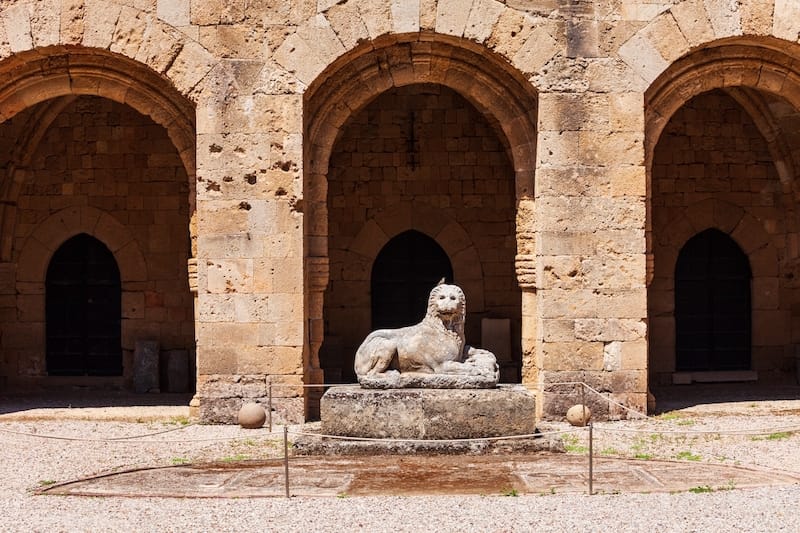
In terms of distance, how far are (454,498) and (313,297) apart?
159 inches

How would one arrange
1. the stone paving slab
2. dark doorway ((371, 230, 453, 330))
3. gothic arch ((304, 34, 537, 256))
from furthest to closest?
dark doorway ((371, 230, 453, 330))
gothic arch ((304, 34, 537, 256))
the stone paving slab

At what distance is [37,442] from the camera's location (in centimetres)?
916

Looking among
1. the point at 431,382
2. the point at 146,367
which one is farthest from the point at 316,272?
the point at 146,367

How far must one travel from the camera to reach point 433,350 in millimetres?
8836

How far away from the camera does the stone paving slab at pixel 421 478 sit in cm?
700

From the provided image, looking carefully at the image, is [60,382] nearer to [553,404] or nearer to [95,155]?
[95,155]

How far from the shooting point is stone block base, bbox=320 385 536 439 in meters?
8.53

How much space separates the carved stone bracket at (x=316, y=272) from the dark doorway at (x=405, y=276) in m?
2.86

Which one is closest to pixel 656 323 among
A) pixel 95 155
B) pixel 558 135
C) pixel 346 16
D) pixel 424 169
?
pixel 424 169

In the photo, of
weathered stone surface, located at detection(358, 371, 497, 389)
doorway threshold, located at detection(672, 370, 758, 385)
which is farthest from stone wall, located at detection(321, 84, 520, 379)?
weathered stone surface, located at detection(358, 371, 497, 389)

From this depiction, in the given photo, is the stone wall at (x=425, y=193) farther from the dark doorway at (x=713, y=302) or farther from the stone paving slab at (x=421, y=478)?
the stone paving slab at (x=421, y=478)

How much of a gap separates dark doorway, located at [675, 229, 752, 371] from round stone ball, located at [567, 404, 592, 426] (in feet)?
13.6

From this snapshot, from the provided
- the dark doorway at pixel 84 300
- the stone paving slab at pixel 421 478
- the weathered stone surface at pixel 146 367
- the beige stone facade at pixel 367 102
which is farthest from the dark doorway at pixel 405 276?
the stone paving slab at pixel 421 478

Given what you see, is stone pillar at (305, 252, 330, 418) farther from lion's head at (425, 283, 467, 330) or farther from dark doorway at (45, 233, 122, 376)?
dark doorway at (45, 233, 122, 376)
